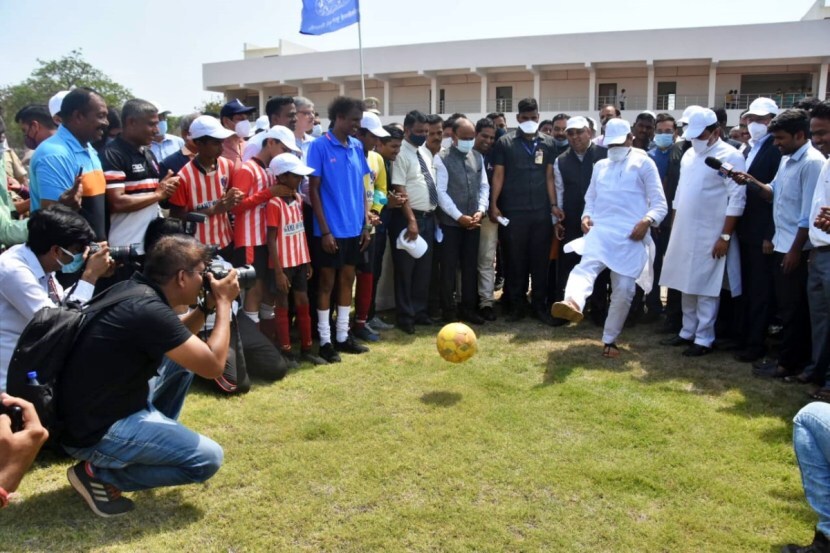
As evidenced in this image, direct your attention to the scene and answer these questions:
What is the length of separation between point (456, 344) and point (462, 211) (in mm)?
2512

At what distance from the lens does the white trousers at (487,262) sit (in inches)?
311

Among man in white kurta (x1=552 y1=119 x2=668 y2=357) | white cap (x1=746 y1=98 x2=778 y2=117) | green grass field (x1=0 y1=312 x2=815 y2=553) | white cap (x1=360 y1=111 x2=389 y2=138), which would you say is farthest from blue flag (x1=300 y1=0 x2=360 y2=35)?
green grass field (x1=0 y1=312 x2=815 y2=553)

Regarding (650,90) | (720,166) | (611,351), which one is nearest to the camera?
(720,166)

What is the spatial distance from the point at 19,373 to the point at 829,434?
383 centimetres

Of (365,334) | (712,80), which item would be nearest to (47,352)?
(365,334)

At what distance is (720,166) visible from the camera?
233 inches

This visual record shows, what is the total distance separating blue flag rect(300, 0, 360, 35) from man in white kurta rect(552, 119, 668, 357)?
35.6 feet

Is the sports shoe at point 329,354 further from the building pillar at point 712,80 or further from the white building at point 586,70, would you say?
the building pillar at point 712,80

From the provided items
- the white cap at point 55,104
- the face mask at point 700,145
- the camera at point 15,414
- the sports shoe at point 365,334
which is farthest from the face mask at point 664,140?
the camera at point 15,414

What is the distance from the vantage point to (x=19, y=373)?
3.12 metres

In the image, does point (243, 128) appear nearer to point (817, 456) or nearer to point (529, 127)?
point (529, 127)

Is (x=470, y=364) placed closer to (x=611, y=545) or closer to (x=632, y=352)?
(x=632, y=352)

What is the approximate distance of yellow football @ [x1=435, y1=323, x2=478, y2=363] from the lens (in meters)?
5.43

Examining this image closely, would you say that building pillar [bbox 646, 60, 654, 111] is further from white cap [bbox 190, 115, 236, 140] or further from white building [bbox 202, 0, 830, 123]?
white cap [bbox 190, 115, 236, 140]
